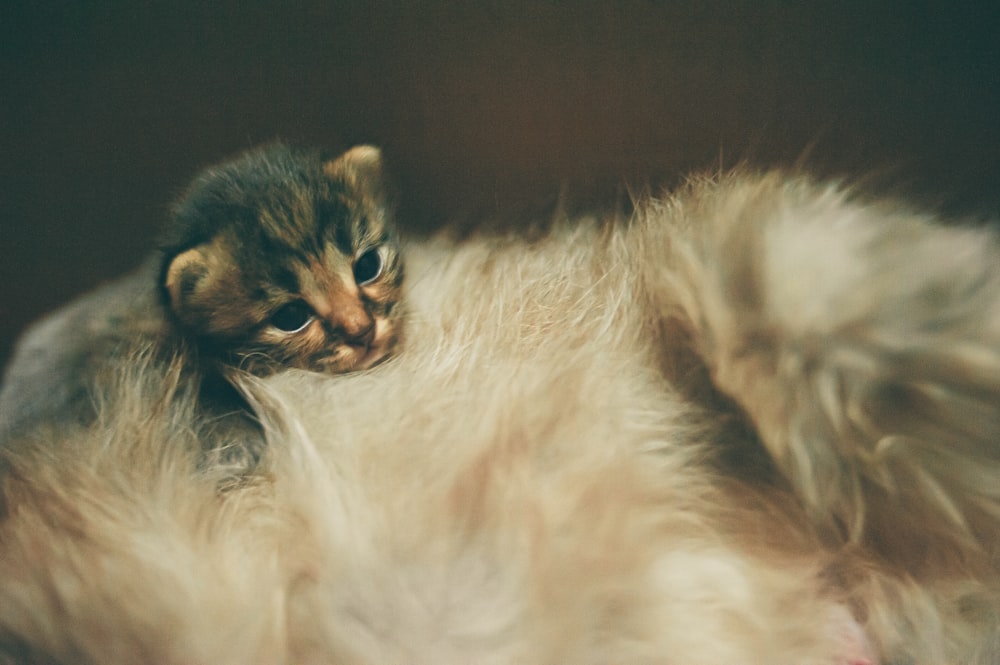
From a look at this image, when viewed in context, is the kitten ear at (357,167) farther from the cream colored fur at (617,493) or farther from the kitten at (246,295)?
the cream colored fur at (617,493)

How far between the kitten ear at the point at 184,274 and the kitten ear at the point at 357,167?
19 centimetres

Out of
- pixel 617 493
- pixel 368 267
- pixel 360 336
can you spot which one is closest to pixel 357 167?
pixel 368 267

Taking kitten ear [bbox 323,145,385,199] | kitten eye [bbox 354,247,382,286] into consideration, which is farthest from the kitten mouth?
kitten ear [bbox 323,145,385,199]

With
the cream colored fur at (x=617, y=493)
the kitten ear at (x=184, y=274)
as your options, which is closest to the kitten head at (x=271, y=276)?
the kitten ear at (x=184, y=274)

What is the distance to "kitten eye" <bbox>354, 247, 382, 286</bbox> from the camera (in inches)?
32.2

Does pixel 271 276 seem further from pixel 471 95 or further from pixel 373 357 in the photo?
pixel 471 95

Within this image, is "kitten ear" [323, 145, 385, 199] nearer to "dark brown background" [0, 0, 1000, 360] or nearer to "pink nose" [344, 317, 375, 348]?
"dark brown background" [0, 0, 1000, 360]

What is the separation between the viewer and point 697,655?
50cm

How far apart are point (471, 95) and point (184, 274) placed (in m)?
0.40

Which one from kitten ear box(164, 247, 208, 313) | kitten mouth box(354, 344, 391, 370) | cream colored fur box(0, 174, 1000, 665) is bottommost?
cream colored fur box(0, 174, 1000, 665)

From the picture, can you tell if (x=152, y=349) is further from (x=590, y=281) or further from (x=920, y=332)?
(x=920, y=332)

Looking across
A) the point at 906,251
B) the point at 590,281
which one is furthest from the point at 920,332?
the point at 590,281

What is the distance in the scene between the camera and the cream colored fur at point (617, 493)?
0.50m

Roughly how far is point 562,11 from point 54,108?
60 centimetres
